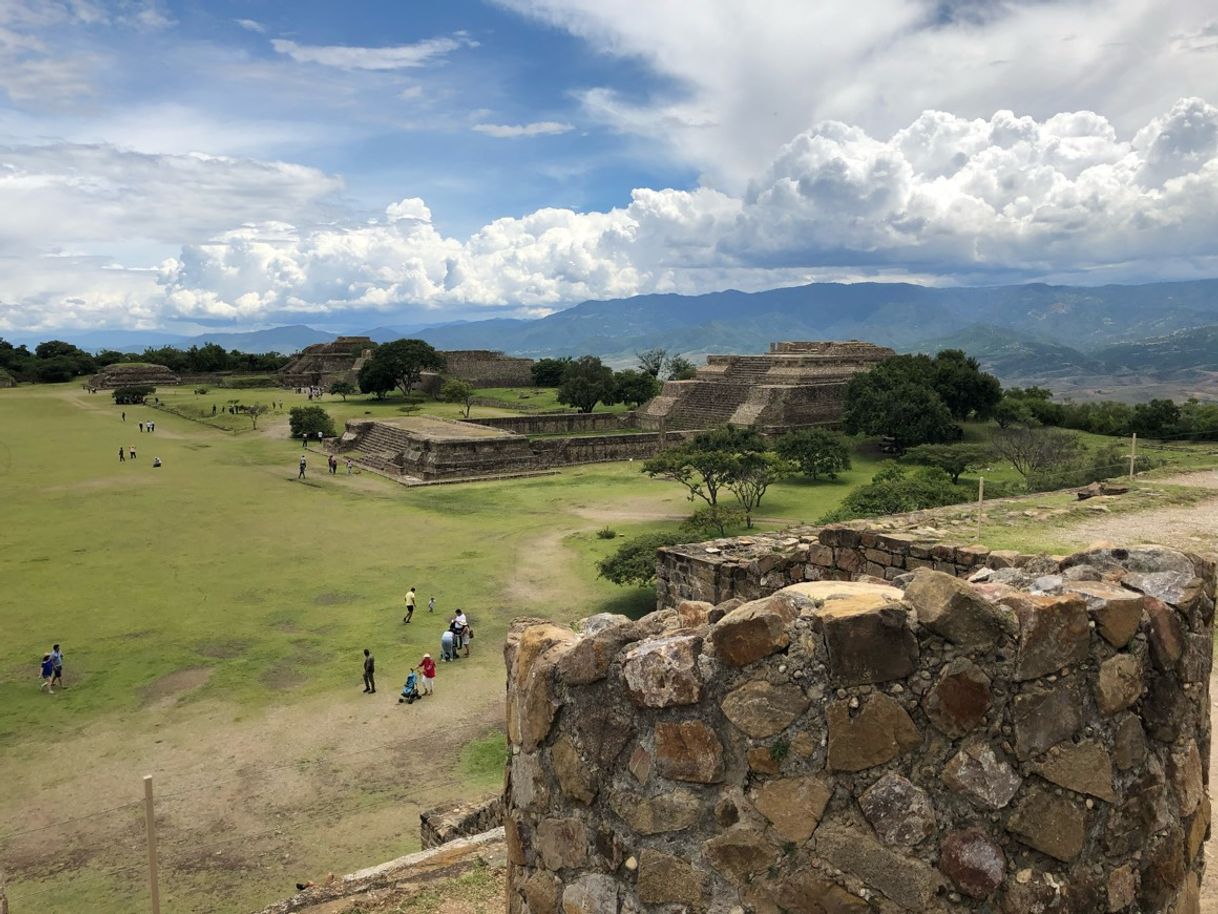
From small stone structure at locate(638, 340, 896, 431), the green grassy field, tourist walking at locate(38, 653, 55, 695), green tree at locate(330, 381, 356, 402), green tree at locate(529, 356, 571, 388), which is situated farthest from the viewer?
green tree at locate(529, 356, 571, 388)

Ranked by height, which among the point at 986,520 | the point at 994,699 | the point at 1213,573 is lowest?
the point at 986,520

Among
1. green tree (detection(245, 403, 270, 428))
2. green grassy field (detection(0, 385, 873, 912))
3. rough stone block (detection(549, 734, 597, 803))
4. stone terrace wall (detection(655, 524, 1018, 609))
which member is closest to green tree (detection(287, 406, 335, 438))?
green tree (detection(245, 403, 270, 428))

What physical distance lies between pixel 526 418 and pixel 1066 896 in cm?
4302

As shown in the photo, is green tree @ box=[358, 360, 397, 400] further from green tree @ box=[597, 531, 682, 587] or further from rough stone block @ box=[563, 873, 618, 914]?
rough stone block @ box=[563, 873, 618, 914]

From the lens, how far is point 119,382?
65.5 metres

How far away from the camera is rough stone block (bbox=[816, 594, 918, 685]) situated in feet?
10.0

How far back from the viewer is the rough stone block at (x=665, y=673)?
3279 mm

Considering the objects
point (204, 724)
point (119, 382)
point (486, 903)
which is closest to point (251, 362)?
point (119, 382)

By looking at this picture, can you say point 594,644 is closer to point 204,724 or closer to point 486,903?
point 486,903

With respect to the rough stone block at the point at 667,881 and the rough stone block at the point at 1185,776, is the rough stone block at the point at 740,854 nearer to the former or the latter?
the rough stone block at the point at 667,881

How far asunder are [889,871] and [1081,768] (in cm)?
82

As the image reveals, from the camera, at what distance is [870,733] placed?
10.2ft

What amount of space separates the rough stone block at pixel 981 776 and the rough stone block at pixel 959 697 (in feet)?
0.32

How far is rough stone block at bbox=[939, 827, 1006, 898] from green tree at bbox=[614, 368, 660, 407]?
5273cm
